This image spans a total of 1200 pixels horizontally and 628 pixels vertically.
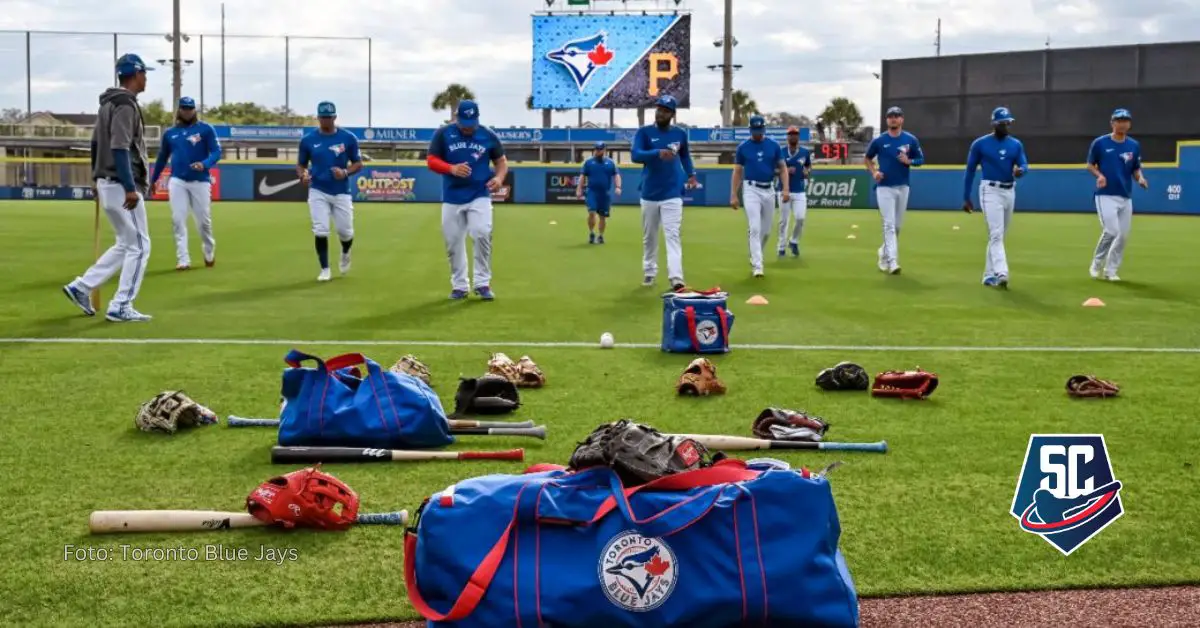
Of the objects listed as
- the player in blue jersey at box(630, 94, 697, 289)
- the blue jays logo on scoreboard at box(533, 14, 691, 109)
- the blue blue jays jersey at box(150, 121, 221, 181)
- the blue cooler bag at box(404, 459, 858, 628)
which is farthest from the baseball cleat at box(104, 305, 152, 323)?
the blue jays logo on scoreboard at box(533, 14, 691, 109)

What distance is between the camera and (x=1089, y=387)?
8.24 m

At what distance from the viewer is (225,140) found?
219 feet

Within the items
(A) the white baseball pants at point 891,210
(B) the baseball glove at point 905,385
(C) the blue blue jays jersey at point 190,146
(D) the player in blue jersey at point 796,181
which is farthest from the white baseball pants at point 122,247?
(D) the player in blue jersey at point 796,181

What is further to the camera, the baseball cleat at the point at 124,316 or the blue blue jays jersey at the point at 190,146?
the blue blue jays jersey at the point at 190,146

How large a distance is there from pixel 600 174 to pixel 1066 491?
70.7 ft

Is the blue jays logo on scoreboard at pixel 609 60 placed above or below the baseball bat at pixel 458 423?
above

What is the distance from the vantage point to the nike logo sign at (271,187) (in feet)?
175

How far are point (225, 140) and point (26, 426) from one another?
6276 centimetres

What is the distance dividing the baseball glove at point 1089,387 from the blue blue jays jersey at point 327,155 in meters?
10.5

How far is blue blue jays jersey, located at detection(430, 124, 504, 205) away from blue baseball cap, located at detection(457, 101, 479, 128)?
0.14 meters

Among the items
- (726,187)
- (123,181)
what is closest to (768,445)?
(123,181)

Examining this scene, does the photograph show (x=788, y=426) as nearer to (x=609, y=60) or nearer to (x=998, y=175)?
(x=998, y=175)

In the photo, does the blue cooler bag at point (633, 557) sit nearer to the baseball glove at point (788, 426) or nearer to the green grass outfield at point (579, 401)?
the green grass outfield at point (579, 401)

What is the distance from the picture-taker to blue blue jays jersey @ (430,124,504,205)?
46.5 feet
